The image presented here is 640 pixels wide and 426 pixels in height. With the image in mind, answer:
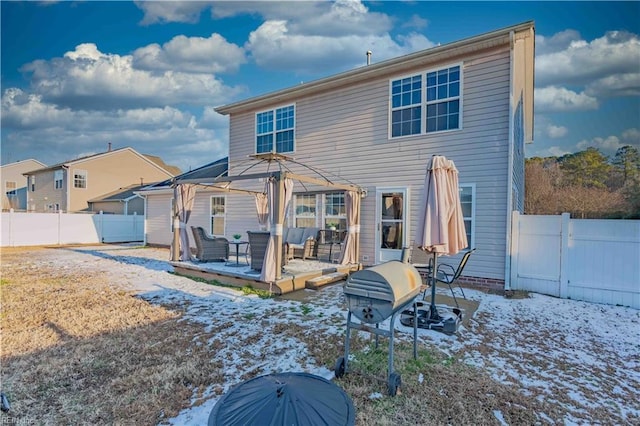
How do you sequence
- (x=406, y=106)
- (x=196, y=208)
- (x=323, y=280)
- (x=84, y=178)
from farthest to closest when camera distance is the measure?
(x=84, y=178) → (x=196, y=208) → (x=406, y=106) → (x=323, y=280)

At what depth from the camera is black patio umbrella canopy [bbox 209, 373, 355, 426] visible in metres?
1.71

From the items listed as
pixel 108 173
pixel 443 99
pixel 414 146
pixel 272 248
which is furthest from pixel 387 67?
pixel 108 173

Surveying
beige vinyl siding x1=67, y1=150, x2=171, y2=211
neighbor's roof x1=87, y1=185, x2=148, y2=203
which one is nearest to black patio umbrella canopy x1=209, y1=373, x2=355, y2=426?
neighbor's roof x1=87, y1=185, x2=148, y2=203

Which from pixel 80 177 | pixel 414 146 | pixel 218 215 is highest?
pixel 80 177

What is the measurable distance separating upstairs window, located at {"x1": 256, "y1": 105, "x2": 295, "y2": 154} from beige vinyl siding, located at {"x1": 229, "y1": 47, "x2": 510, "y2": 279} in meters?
0.29

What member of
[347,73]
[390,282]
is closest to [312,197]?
[347,73]

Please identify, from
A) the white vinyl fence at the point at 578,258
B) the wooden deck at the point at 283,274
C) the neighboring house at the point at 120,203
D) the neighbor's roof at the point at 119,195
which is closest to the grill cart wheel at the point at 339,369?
the wooden deck at the point at 283,274

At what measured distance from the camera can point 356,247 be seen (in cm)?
870

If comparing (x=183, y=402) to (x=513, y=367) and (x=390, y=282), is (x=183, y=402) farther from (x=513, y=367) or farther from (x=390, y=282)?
(x=513, y=367)

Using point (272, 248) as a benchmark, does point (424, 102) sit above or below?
above

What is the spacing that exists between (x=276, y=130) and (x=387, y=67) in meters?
4.29

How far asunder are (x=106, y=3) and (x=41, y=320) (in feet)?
35.3

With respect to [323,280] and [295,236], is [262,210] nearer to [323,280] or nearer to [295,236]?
[295,236]

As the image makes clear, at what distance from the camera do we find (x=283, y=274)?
6.93 meters
